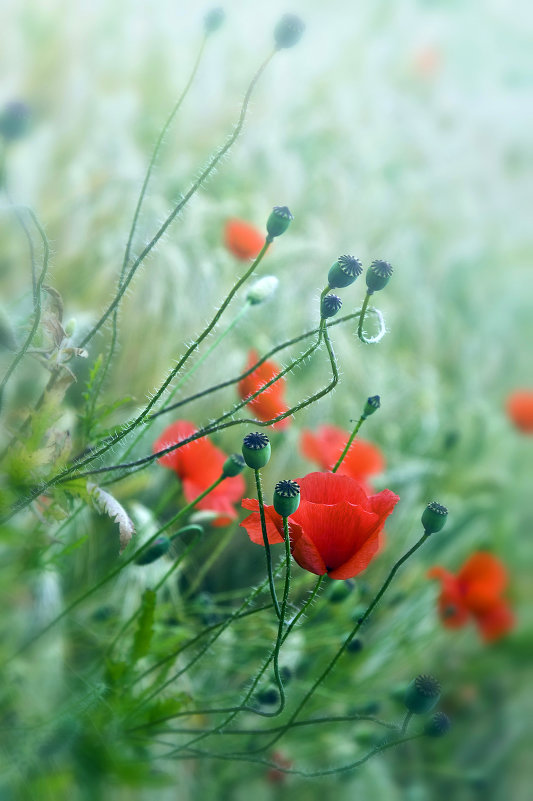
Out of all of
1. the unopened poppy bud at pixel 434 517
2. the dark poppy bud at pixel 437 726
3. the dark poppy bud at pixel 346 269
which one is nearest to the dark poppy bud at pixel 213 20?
the dark poppy bud at pixel 346 269

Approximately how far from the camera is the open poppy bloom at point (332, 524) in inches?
13.4

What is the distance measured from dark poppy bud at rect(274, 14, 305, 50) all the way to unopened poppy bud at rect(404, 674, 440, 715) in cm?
31

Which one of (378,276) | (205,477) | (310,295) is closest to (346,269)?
(378,276)

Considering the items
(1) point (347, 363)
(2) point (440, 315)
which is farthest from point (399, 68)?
(1) point (347, 363)

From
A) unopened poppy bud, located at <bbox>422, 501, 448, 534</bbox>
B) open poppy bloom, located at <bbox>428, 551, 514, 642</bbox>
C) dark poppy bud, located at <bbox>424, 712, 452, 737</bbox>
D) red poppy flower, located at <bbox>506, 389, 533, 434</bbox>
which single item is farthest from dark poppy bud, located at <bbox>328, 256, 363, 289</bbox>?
red poppy flower, located at <bbox>506, 389, 533, 434</bbox>

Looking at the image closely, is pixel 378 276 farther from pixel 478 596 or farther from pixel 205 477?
pixel 478 596

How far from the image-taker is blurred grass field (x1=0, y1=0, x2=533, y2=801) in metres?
0.85

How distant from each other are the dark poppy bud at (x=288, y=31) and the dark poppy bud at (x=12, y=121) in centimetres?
14

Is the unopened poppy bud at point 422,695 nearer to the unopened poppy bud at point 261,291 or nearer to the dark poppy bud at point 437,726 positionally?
the dark poppy bud at point 437,726

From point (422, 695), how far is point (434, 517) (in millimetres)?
95

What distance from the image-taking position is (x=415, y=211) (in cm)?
220

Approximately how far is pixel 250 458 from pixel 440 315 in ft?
5.31

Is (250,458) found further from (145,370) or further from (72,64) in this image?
(72,64)

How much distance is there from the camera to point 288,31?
353 millimetres
